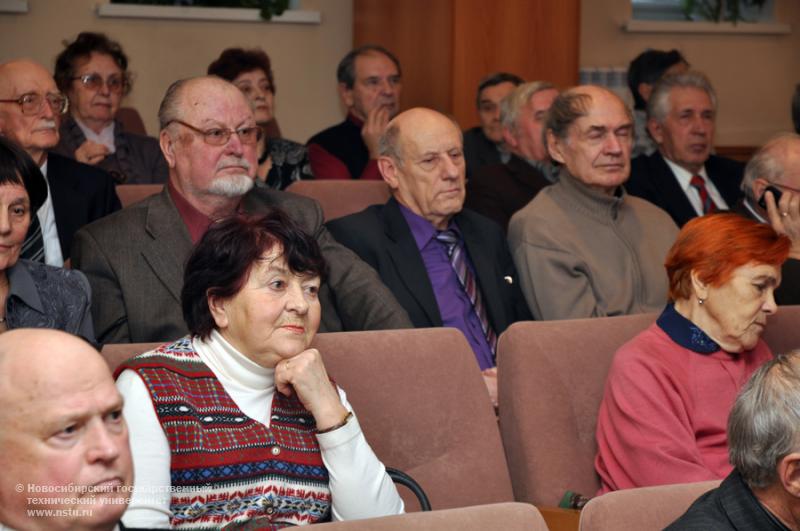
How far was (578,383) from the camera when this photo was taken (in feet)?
8.63

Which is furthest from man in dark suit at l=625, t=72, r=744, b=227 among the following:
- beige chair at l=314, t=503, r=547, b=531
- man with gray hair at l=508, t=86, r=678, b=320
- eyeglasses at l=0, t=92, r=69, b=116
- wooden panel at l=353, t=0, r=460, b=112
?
beige chair at l=314, t=503, r=547, b=531

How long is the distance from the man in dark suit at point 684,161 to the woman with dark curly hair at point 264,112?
132cm

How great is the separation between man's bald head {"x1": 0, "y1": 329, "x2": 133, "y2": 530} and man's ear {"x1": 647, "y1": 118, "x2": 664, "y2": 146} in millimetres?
3723

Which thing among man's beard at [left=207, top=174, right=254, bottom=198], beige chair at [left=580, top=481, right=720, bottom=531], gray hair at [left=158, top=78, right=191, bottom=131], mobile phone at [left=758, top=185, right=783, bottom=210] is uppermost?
gray hair at [left=158, top=78, right=191, bottom=131]

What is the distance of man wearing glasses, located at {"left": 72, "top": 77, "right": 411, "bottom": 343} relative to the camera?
2.75 m

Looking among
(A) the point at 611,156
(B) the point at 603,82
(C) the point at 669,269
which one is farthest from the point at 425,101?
(C) the point at 669,269

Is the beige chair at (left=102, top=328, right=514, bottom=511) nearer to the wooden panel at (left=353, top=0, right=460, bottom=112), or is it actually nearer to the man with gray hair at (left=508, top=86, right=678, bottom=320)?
the man with gray hair at (left=508, top=86, right=678, bottom=320)

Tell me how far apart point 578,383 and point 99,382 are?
4.70 ft

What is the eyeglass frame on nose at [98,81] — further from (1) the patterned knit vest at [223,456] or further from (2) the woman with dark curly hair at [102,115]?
(1) the patterned knit vest at [223,456]

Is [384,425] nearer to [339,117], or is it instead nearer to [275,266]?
[275,266]

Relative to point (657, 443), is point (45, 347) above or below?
above

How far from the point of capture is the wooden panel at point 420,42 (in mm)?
5398

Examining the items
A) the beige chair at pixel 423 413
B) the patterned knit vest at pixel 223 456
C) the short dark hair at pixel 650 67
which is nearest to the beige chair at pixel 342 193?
the beige chair at pixel 423 413

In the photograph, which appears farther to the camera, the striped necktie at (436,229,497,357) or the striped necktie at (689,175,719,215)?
the striped necktie at (689,175,719,215)
